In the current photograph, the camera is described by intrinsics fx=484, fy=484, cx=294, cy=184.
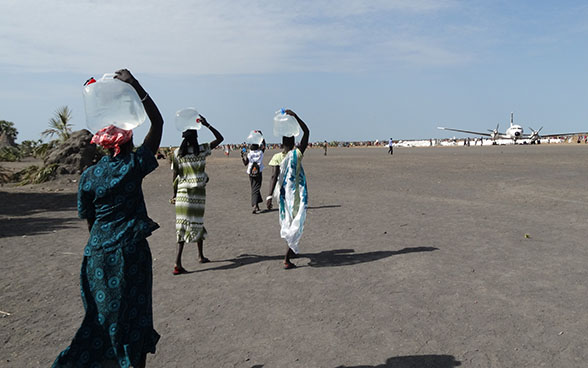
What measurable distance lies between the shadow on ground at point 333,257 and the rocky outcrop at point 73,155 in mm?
17049

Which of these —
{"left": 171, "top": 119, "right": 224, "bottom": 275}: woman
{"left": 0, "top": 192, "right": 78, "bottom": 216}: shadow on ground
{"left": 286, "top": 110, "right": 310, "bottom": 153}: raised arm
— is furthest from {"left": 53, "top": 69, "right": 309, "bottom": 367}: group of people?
{"left": 0, "top": 192, "right": 78, "bottom": 216}: shadow on ground

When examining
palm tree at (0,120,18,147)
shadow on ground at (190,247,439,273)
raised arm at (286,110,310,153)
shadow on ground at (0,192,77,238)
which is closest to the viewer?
raised arm at (286,110,310,153)

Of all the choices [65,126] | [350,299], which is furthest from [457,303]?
[65,126]

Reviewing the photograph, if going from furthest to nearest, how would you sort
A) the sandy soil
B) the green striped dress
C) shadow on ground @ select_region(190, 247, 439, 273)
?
shadow on ground @ select_region(190, 247, 439, 273), the green striped dress, the sandy soil

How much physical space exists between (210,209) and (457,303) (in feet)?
29.3

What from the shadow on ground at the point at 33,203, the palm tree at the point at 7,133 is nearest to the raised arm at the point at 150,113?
the shadow on ground at the point at 33,203

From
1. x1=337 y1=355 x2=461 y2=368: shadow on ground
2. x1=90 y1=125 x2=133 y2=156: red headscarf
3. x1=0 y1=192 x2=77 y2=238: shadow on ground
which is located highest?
x1=90 y1=125 x2=133 y2=156: red headscarf

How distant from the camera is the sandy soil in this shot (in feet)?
14.0

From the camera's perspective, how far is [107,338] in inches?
130

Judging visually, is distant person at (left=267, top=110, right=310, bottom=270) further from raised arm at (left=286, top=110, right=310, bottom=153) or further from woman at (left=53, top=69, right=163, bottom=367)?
woman at (left=53, top=69, right=163, bottom=367)

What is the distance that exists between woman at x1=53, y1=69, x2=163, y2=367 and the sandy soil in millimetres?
967

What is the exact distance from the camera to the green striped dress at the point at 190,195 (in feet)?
22.5

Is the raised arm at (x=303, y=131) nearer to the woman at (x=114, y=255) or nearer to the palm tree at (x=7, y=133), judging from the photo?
the woman at (x=114, y=255)

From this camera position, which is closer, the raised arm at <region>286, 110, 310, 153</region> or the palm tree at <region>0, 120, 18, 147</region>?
the raised arm at <region>286, 110, 310, 153</region>
